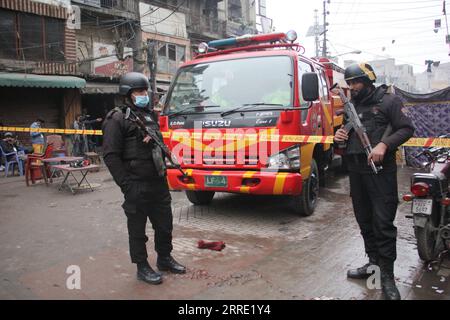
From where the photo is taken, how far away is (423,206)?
3.49 metres

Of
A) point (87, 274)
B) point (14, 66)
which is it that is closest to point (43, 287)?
point (87, 274)

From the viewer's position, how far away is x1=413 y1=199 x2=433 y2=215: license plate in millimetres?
3456

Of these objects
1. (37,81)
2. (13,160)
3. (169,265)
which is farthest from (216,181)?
(37,81)

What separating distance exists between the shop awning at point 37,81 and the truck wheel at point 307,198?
423 inches

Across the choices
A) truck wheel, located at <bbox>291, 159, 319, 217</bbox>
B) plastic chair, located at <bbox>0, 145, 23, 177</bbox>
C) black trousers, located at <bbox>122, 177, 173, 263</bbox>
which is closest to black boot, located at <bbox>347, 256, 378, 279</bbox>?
black trousers, located at <bbox>122, 177, 173, 263</bbox>

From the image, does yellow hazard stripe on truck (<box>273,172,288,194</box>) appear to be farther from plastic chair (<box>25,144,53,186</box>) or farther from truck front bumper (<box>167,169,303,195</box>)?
plastic chair (<box>25,144,53,186</box>)

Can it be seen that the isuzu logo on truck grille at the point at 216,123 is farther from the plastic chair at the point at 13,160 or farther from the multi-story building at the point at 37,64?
the multi-story building at the point at 37,64

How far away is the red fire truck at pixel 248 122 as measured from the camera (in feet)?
15.9

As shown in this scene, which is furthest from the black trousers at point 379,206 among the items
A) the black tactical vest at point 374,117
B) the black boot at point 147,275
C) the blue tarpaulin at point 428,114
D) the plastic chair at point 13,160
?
the plastic chair at point 13,160

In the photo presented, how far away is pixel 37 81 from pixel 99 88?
2964 mm

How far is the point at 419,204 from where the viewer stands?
3525mm

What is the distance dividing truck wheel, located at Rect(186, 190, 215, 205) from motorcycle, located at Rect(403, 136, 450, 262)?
340cm

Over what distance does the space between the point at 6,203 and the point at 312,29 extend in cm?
3411

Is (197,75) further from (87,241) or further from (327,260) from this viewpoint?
(327,260)
